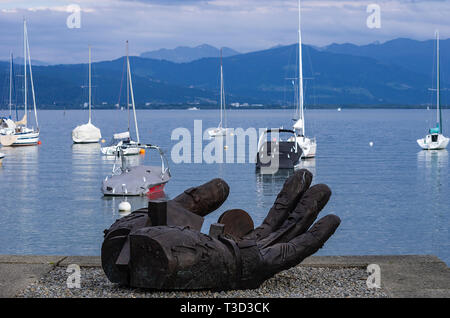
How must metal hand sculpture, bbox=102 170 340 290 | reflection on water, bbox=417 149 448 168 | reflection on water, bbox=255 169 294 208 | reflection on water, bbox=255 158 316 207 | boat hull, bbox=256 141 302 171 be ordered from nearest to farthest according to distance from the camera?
metal hand sculpture, bbox=102 170 340 290
reflection on water, bbox=255 169 294 208
reflection on water, bbox=255 158 316 207
boat hull, bbox=256 141 302 171
reflection on water, bbox=417 149 448 168

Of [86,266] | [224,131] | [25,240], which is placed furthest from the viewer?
[224,131]

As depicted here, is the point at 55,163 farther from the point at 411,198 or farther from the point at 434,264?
the point at 434,264

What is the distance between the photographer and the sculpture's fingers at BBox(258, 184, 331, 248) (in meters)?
10.1

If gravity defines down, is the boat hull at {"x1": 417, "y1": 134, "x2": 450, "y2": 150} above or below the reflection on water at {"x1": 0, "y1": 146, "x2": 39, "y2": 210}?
above

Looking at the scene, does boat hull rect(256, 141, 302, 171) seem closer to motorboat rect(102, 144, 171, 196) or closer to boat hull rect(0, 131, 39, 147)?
motorboat rect(102, 144, 171, 196)

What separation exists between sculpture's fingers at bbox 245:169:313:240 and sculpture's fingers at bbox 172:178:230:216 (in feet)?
2.35

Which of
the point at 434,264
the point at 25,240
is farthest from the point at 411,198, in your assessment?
the point at 434,264

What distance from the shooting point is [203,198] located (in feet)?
32.9

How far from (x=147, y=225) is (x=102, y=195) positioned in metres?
31.7

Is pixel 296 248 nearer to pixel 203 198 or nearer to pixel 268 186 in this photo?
pixel 203 198

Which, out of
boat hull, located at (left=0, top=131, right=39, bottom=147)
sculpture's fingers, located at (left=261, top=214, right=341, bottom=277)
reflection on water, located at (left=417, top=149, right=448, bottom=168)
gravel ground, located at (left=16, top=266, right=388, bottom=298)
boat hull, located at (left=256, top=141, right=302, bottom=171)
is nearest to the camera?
gravel ground, located at (left=16, top=266, right=388, bottom=298)

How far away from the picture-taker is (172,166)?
60.2 m

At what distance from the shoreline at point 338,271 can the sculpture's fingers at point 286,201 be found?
67 cm

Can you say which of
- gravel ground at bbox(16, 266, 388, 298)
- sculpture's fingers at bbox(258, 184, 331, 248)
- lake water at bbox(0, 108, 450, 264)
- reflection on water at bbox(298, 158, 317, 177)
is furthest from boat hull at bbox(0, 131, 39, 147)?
sculpture's fingers at bbox(258, 184, 331, 248)
